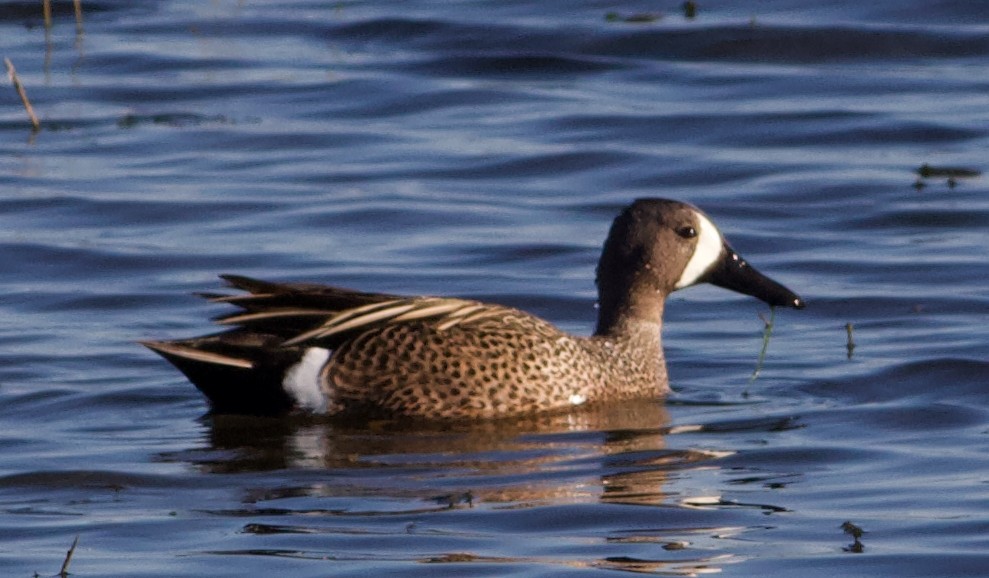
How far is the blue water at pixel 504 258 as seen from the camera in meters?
6.38

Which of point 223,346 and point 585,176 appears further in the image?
point 585,176

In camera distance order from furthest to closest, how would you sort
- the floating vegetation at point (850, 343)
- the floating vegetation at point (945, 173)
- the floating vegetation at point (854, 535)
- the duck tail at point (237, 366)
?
the floating vegetation at point (945, 173), the floating vegetation at point (850, 343), the duck tail at point (237, 366), the floating vegetation at point (854, 535)

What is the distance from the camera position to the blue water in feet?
20.9

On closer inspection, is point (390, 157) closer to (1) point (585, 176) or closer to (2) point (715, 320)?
(1) point (585, 176)

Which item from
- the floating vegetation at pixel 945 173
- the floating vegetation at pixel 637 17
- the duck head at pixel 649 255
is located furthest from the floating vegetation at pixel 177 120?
the duck head at pixel 649 255

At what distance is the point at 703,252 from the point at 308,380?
1.62m

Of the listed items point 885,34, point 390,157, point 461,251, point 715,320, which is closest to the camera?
point 715,320

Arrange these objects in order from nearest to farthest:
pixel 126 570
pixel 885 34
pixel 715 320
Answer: pixel 126 570
pixel 715 320
pixel 885 34

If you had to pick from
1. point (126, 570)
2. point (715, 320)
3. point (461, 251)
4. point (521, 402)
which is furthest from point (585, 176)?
point (126, 570)

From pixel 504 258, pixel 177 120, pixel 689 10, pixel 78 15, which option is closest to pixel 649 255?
pixel 504 258

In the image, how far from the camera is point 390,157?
518 inches

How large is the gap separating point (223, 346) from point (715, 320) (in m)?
2.57

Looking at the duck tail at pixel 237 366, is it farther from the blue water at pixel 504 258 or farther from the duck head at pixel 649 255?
the duck head at pixel 649 255

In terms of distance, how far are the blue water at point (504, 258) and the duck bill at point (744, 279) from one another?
0.27 meters
